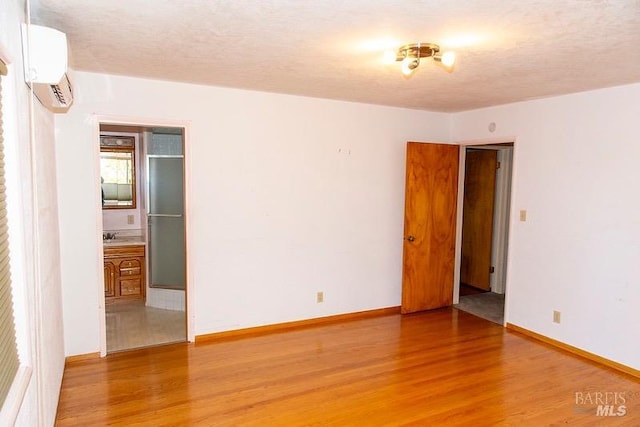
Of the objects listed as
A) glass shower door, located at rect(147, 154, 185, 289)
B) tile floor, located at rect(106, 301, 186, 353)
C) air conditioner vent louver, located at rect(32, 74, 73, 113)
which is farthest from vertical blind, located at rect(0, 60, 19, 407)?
glass shower door, located at rect(147, 154, 185, 289)

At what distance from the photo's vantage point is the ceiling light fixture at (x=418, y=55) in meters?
2.39

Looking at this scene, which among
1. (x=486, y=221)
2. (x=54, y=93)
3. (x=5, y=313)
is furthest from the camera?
(x=486, y=221)

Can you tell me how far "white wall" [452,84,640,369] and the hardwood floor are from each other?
317mm

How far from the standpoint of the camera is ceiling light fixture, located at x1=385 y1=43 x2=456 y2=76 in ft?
7.84

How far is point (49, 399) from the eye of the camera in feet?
7.70

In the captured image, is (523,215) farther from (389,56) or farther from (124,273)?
(124,273)

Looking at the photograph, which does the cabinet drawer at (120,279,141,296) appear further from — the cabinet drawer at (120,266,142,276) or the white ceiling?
the white ceiling

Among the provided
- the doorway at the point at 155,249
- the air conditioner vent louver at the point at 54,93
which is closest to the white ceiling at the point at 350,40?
the air conditioner vent louver at the point at 54,93

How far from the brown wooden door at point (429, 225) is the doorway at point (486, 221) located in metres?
0.75

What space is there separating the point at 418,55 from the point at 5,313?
232 cm

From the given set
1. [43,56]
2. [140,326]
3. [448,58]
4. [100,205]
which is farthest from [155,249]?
[448,58]

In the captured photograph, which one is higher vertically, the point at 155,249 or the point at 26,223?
the point at 26,223

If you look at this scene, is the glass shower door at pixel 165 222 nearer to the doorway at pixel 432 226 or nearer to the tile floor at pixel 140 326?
the tile floor at pixel 140 326

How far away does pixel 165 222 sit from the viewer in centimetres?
488
